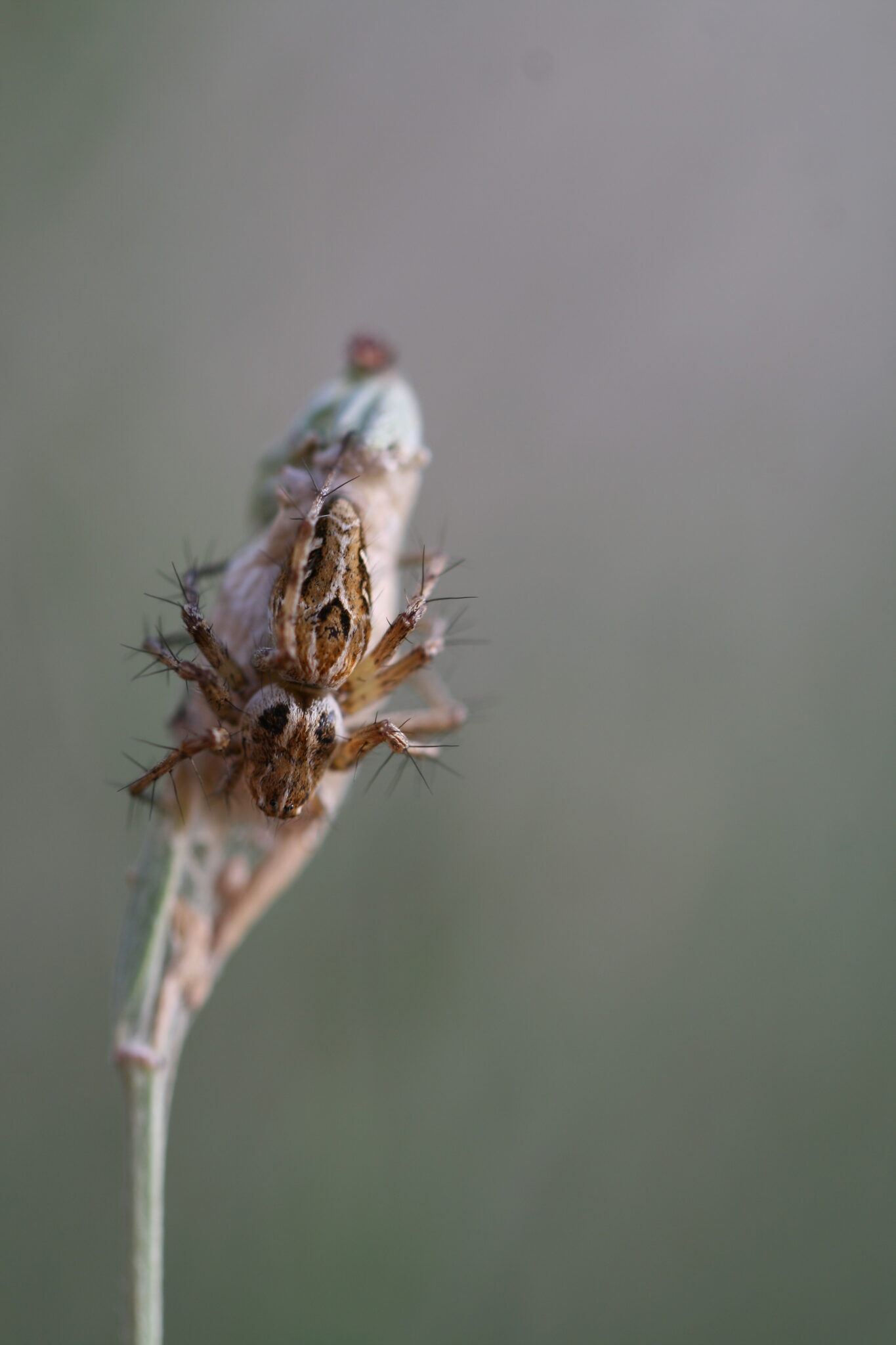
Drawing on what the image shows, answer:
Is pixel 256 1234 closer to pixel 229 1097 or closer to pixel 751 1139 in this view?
pixel 229 1097

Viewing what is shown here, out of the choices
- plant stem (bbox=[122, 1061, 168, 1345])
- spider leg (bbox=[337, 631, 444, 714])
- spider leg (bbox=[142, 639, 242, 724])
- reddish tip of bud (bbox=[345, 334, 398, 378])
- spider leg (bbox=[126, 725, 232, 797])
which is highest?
reddish tip of bud (bbox=[345, 334, 398, 378])

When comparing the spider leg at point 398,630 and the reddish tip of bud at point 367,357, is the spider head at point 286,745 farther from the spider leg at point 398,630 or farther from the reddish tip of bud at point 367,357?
the reddish tip of bud at point 367,357

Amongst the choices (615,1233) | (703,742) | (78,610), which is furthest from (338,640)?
(615,1233)

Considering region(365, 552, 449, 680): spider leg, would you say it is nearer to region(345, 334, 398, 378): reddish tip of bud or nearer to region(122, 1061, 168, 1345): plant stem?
region(345, 334, 398, 378): reddish tip of bud

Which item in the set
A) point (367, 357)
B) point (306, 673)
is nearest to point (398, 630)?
point (306, 673)

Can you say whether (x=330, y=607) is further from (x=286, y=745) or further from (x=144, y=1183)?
(x=144, y=1183)

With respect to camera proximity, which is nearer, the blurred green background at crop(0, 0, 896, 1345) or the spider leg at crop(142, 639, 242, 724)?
the spider leg at crop(142, 639, 242, 724)

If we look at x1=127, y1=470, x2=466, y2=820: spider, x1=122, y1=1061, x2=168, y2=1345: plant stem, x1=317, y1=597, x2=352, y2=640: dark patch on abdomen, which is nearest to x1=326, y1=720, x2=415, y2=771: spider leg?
x1=127, y1=470, x2=466, y2=820: spider
